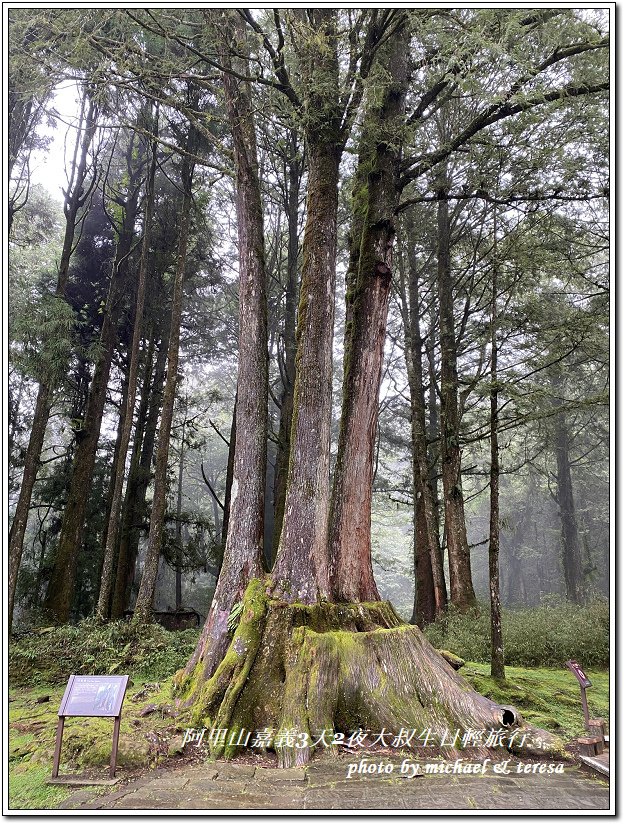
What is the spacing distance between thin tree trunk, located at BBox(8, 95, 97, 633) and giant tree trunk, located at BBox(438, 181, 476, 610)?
7.63 meters

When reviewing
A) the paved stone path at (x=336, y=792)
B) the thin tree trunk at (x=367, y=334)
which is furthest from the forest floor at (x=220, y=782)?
the thin tree trunk at (x=367, y=334)

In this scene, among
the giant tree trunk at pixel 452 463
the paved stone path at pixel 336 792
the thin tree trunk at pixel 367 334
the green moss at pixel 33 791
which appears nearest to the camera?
the paved stone path at pixel 336 792

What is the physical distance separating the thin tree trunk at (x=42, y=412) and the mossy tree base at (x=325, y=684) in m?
4.58

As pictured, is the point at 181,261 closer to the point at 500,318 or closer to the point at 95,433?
the point at 95,433

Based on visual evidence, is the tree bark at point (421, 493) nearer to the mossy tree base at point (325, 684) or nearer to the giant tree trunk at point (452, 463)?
the giant tree trunk at point (452, 463)

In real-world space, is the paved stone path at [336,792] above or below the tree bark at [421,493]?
below

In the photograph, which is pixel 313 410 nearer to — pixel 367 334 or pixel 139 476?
pixel 367 334

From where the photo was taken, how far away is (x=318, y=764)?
3695mm

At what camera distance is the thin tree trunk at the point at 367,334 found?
5.43 metres

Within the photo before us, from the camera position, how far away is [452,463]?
10156 millimetres

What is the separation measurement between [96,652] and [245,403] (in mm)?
5258

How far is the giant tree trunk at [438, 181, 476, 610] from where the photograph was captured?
33.0 ft

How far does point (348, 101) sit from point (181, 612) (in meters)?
11.4

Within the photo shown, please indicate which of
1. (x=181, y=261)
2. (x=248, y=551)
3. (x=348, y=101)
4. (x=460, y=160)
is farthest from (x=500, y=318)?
(x=181, y=261)
